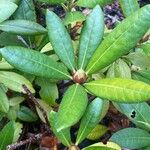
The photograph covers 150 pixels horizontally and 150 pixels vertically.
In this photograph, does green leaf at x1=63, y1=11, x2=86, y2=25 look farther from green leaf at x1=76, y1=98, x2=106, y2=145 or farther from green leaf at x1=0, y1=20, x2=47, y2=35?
green leaf at x1=76, y1=98, x2=106, y2=145

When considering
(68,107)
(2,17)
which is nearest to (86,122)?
(68,107)

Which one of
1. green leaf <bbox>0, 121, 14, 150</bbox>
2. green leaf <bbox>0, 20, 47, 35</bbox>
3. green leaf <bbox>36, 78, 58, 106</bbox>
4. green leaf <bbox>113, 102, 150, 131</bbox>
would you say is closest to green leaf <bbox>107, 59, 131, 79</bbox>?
green leaf <bbox>113, 102, 150, 131</bbox>

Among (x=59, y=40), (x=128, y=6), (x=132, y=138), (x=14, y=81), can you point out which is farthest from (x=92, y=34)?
(x=132, y=138)

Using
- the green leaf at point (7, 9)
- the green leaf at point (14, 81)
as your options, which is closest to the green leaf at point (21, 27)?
the green leaf at point (7, 9)

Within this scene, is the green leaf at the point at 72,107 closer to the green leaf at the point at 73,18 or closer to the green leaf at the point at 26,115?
the green leaf at the point at 73,18

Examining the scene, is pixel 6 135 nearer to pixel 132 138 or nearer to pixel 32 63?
pixel 32 63

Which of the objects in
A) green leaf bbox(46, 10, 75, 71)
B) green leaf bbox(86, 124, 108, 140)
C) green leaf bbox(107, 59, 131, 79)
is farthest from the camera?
green leaf bbox(86, 124, 108, 140)
